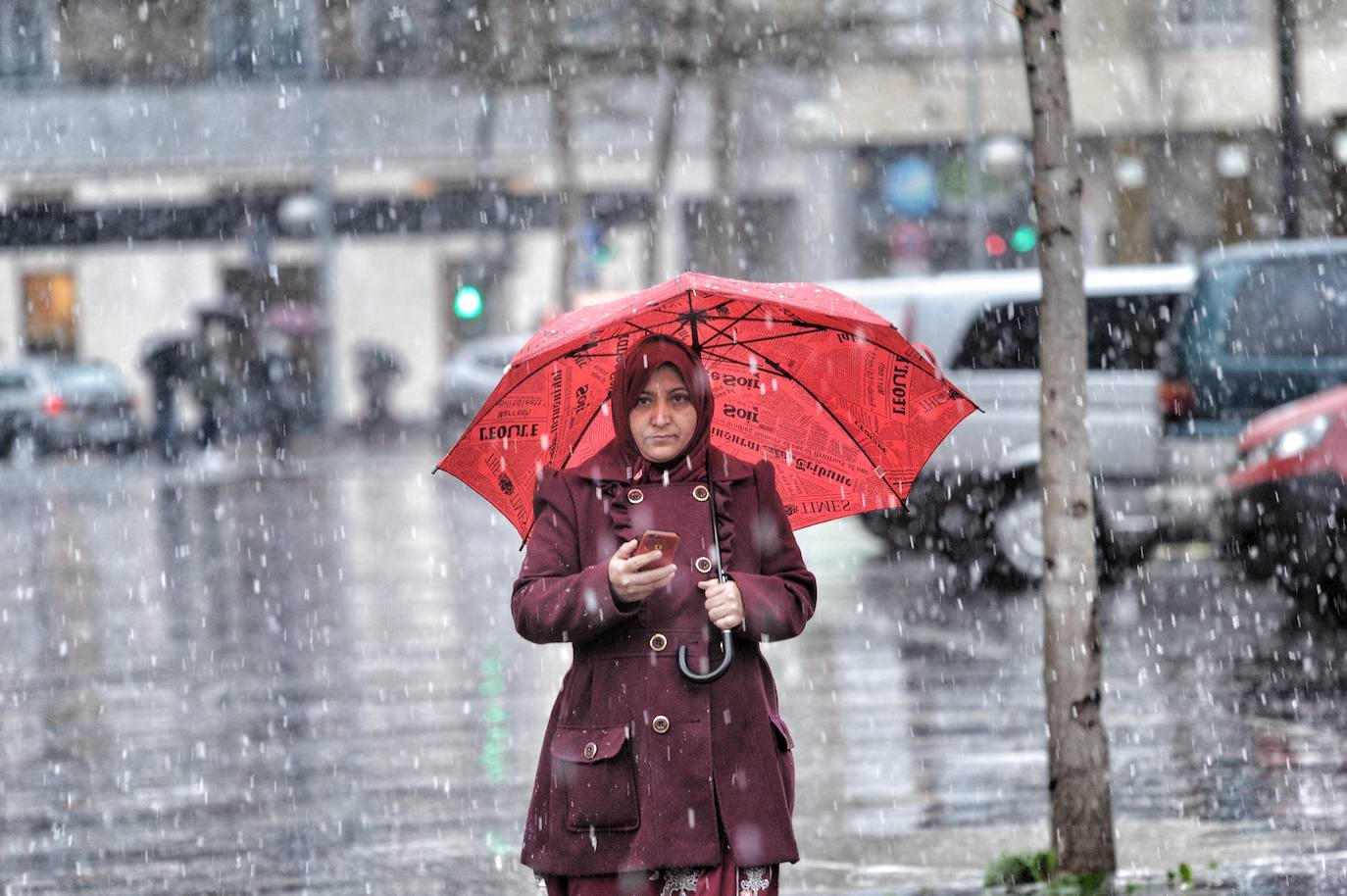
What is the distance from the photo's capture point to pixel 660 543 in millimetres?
4117

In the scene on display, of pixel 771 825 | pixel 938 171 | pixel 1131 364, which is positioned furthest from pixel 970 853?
pixel 938 171

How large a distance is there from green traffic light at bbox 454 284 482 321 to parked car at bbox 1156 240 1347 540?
52.9ft

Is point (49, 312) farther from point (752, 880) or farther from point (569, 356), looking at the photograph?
point (752, 880)

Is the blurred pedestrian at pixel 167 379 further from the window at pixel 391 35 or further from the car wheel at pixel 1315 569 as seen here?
the car wheel at pixel 1315 569

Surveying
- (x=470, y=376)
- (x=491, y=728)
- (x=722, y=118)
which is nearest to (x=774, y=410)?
(x=491, y=728)

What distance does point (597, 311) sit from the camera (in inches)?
190

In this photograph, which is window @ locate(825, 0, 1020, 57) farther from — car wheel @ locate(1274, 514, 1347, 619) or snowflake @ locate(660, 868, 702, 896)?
snowflake @ locate(660, 868, 702, 896)

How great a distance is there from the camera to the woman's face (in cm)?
442

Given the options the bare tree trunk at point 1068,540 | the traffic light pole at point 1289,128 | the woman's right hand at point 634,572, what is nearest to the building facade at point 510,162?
the traffic light pole at point 1289,128

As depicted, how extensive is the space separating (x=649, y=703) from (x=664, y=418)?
55cm

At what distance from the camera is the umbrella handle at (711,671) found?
4309 millimetres

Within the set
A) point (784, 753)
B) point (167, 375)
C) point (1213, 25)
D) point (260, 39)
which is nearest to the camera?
point (784, 753)

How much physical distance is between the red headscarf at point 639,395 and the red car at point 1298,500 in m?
7.58

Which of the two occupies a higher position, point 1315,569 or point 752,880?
point 1315,569
